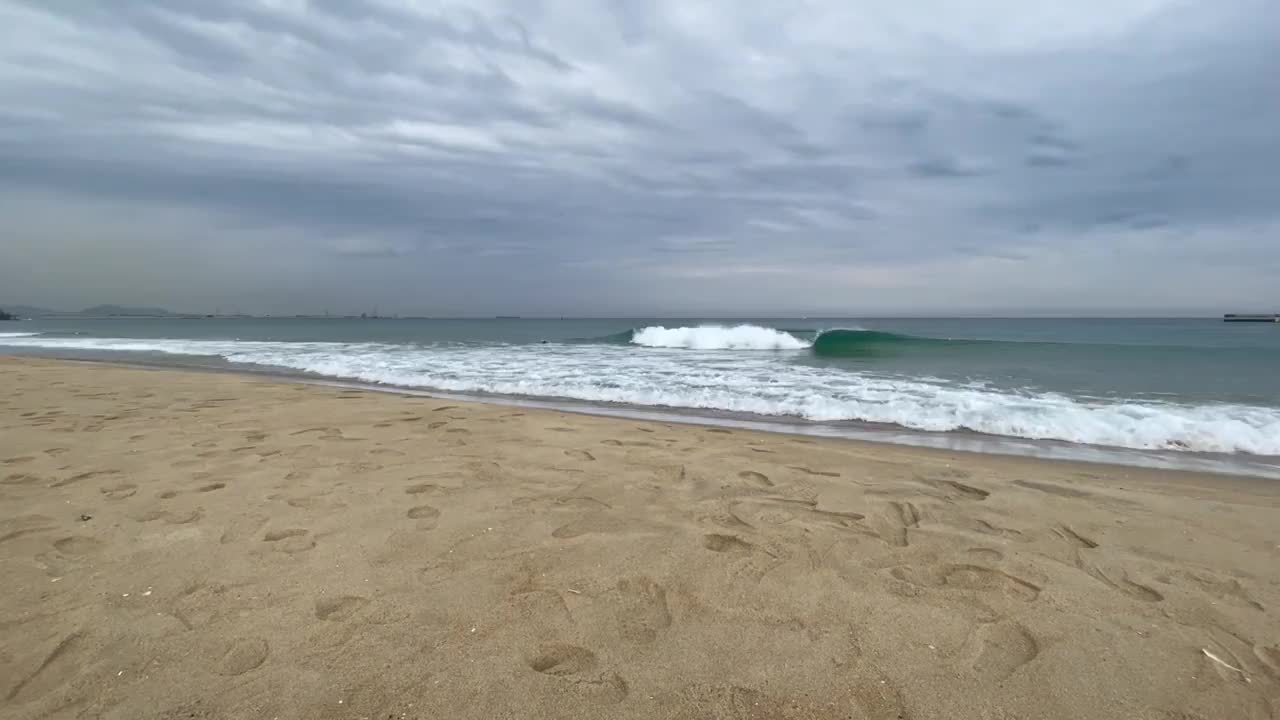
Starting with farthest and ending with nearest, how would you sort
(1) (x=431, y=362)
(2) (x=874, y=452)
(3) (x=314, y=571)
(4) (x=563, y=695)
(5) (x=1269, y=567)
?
1. (1) (x=431, y=362)
2. (2) (x=874, y=452)
3. (5) (x=1269, y=567)
4. (3) (x=314, y=571)
5. (4) (x=563, y=695)

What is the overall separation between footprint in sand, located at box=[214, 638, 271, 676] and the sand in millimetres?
11

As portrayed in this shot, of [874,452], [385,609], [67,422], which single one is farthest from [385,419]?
[874,452]

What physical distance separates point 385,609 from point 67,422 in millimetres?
6141

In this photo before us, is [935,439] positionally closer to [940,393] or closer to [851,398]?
[851,398]

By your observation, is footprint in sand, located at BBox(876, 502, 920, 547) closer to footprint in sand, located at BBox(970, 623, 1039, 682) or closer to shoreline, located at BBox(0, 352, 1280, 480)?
footprint in sand, located at BBox(970, 623, 1039, 682)

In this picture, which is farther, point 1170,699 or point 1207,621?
point 1207,621

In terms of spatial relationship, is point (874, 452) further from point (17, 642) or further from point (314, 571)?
point (17, 642)

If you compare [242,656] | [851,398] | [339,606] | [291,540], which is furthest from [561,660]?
[851,398]

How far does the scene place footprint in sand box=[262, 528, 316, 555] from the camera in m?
2.87

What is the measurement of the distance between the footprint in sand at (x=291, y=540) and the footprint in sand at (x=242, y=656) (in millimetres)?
797

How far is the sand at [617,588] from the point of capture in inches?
74.0

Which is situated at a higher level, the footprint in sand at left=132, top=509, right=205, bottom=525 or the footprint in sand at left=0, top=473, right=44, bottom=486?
the footprint in sand at left=0, top=473, right=44, bottom=486

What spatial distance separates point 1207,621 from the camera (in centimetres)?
238

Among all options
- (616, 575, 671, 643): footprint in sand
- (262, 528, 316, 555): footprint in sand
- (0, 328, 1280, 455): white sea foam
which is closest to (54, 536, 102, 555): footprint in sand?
(262, 528, 316, 555): footprint in sand
